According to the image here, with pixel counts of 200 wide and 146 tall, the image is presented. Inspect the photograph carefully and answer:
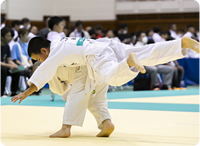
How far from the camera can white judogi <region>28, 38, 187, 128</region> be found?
2512 mm

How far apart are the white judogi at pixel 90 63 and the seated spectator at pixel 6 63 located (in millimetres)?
3592

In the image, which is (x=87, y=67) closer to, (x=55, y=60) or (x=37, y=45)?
(x=55, y=60)

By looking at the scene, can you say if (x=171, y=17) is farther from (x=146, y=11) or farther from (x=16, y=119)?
(x=16, y=119)

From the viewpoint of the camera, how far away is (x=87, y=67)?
266cm

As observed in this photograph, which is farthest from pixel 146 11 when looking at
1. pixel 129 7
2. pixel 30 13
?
pixel 30 13

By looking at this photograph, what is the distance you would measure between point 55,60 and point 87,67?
0.90 ft

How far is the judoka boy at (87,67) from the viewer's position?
8.16 feet

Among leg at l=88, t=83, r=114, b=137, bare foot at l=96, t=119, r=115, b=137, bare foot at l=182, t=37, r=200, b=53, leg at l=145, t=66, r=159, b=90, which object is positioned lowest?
leg at l=145, t=66, r=159, b=90

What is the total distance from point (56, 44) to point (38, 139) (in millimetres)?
811

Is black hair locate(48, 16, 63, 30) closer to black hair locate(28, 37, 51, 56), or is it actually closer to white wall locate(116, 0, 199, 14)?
black hair locate(28, 37, 51, 56)

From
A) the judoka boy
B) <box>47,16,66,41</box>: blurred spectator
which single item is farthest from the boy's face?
<box>47,16,66,41</box>: blurred spectator

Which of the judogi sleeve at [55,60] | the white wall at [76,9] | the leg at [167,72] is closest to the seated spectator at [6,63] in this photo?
the judogi sleeve at [55,60]

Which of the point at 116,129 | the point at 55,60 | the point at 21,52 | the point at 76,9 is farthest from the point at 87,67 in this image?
the point at 76,9

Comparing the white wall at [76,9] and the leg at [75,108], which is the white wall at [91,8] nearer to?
the white wall at [76,9]
